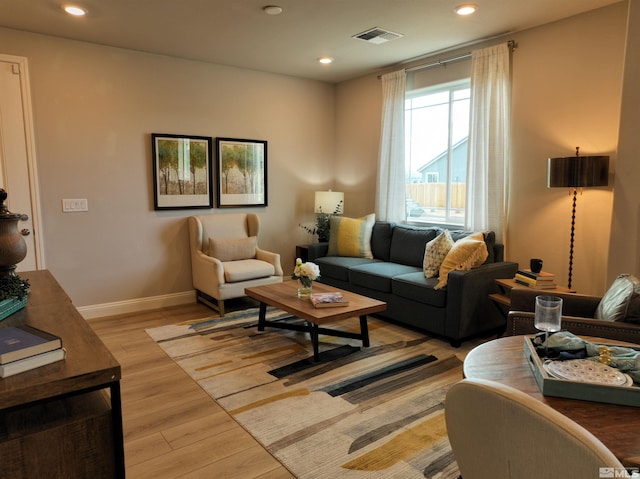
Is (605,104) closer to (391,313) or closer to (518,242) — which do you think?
(518,242)

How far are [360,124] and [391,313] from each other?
271 centimetres

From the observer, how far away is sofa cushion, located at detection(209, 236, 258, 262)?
471cm

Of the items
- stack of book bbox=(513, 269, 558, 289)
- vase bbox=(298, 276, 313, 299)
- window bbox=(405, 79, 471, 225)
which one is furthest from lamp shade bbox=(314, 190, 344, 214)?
stack of book bbox=(513, 269, 558, 289)

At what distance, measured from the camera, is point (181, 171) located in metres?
4.79

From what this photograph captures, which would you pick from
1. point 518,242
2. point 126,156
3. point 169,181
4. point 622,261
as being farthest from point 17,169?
point 622,261

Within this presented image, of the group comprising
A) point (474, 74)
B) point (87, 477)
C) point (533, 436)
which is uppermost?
point (474, 74)

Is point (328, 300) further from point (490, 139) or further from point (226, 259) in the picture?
point (490, 139)

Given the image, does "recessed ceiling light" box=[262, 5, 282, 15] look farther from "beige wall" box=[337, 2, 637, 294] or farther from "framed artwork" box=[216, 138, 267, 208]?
"beige wall" box=[337, 2, 637, 294]

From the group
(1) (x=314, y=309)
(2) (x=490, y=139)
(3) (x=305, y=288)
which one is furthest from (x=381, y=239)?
(1) (x=314, y=309)

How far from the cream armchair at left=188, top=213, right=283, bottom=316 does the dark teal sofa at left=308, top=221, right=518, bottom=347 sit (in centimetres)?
70

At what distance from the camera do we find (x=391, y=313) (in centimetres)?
413

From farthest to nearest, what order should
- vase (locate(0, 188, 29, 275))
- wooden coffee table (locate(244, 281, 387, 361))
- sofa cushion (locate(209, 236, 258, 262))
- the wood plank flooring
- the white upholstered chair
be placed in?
sofa cushion (locate(209, 236, 258, 262)), wooden coffee table (locate(244, 281, 387, 361)), the wood plank flooring, vase (locate(0, 188, 29, 275)), the white upholstered chair

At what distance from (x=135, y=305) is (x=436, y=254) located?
126 inches

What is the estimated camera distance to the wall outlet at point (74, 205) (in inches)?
165
